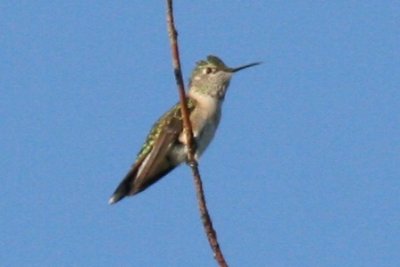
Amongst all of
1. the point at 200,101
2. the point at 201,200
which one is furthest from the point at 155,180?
the point at 201,200

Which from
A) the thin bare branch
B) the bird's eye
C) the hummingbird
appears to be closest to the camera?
the thin bare branch

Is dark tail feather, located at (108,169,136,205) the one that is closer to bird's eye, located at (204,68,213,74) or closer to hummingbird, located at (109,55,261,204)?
hummingbird, located at (109,55,261,204)

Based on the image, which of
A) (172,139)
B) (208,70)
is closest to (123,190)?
(172,139)

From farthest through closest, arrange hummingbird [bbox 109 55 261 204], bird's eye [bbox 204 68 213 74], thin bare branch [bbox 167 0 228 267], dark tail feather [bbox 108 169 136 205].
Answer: bird's eye [bbox 204 68 213 74], hummingbird [bbox 109 55 261 204], dark tail feather [bbox 108 169 136 205], thin bare branch [bbox 167 0 228 267]

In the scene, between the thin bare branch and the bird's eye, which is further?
the bird's eye

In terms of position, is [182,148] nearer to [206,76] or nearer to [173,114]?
[173,114]

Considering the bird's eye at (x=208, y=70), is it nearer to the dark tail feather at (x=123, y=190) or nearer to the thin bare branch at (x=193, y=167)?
the dark tail feather at (x=123, y=190)

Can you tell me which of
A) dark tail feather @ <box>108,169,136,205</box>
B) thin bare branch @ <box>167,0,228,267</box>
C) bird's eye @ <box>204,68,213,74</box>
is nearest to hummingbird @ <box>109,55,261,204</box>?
dark tail feather @ <box>108,169,136,205</box>

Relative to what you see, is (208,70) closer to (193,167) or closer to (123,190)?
(123,190)

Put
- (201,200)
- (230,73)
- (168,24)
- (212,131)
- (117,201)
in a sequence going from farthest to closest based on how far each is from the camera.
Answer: (230,73)
(212,131)
(117,201)
(201,200)
(168,24)
